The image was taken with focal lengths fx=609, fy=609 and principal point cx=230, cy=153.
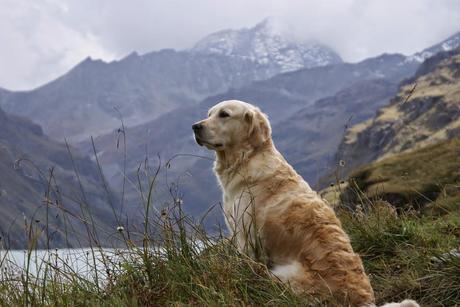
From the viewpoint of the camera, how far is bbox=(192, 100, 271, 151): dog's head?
8320 mm

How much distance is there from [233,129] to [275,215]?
5.63 ft

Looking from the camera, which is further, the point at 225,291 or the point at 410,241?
the point at 410,241

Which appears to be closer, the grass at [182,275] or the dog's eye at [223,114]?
the grass at [182,275]

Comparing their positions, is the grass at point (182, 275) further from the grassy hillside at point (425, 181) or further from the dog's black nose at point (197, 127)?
the grassy hillside at point (425, 181)

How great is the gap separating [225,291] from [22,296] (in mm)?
1840

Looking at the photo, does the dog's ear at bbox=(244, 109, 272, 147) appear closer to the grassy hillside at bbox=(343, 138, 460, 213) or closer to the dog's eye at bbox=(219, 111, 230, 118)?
the dog's eye at bbox=(219, 111, 230, 118)

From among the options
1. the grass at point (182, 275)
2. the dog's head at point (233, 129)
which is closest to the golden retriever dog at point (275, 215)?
the dog's head at point (233, 129)

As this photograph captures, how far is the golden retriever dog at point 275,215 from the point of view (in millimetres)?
6117

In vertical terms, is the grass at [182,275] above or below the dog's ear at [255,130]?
below

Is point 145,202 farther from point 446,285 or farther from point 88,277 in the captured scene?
point 446,285

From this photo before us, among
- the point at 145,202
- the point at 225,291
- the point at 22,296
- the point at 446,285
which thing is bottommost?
the point at 446,285

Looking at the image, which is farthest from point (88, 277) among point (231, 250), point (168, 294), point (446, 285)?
point (446, 285)

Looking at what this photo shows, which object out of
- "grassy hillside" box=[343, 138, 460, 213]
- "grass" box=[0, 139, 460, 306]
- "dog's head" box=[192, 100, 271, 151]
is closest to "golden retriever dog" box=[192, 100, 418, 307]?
"dog's head" box=[192, 100, 271, 151]

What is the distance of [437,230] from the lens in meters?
8.10
